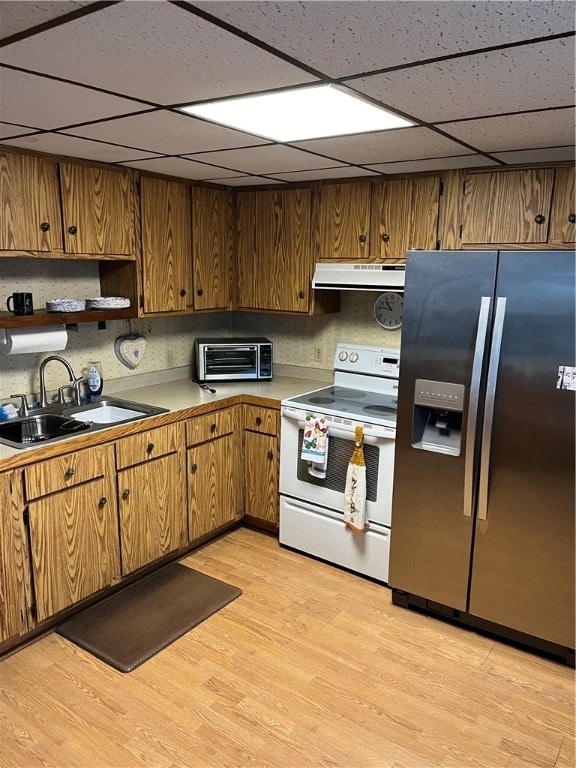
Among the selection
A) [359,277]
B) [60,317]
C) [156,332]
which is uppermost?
[359,277]

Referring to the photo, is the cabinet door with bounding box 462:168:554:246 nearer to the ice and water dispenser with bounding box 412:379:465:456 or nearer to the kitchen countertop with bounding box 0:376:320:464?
the ice and water dispenser with bounding box 412:379:465:456

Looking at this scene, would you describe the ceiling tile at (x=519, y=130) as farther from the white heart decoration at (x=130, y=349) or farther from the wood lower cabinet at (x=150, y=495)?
the white heart decoration at (x=130, y=349)

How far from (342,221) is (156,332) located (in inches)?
56.0

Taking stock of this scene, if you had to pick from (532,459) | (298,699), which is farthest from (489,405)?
(298,699)

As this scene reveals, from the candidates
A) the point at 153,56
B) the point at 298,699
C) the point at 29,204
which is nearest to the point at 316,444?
the point at 298,699

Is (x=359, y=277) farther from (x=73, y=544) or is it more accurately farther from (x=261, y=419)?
(x=73, y=544)

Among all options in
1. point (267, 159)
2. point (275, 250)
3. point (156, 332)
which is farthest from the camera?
point (156, 332)

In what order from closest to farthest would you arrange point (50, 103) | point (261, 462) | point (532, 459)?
point (50, 103), point (532, 459), point (261, 462)

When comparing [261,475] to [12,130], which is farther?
[261,475]

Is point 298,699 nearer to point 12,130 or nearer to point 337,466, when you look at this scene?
point 337,466

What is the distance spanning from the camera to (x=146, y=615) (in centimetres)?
275

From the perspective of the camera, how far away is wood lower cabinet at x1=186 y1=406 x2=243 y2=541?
10.6ft

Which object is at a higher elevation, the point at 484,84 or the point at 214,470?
the point at 484,84

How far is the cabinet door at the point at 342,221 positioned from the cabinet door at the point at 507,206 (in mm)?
588
